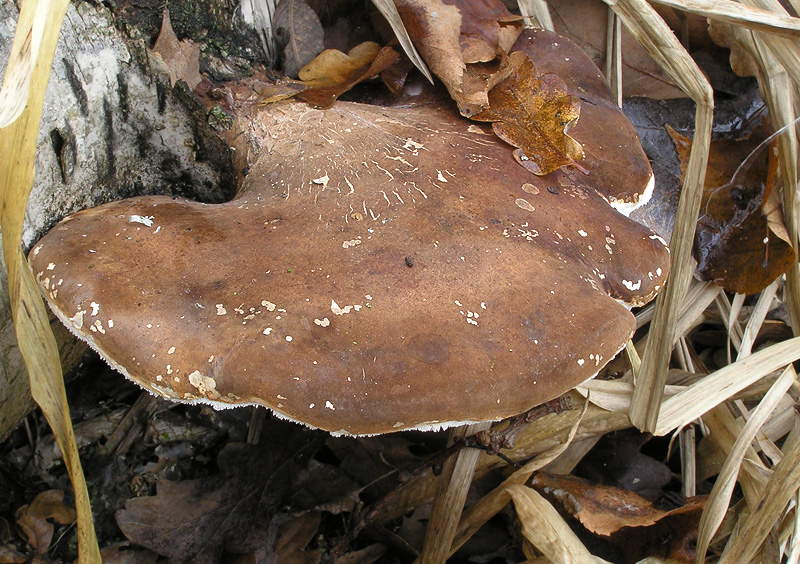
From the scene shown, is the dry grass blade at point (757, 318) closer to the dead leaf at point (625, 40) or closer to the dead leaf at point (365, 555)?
the dead leaf at point (625, 40)

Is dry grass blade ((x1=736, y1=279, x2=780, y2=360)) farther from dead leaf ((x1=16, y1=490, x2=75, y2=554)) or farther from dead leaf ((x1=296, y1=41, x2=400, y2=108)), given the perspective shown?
dead leaf ((x1=16, y1=490, x2=75, y2=554))

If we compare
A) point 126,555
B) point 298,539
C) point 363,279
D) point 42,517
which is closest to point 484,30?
point 363,279

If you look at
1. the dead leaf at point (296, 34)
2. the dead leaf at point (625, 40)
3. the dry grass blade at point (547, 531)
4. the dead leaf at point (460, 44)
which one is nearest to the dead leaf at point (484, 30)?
the dead leaf at point (460, 44)

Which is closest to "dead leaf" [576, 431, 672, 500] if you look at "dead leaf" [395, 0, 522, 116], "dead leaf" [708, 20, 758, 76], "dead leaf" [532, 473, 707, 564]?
"dead leaf" [532, 473, 707, 564]

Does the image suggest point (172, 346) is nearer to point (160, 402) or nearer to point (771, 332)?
point (160, 402)

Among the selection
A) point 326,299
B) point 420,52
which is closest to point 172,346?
point 326,299
